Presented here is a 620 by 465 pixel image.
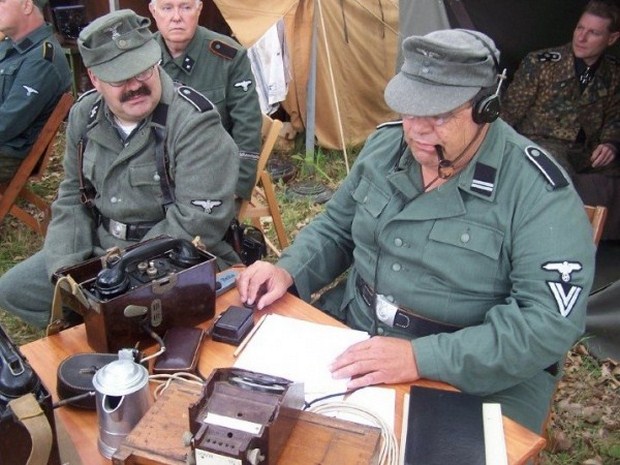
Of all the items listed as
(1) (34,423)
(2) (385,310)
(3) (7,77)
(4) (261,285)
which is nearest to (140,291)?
(4) (261,285)

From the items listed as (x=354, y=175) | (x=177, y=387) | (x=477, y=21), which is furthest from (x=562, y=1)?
(x=177, y=387)

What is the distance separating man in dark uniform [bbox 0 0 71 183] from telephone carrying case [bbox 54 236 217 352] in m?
2.87

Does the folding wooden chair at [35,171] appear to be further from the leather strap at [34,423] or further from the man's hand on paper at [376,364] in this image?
the leather strap at [34,423]

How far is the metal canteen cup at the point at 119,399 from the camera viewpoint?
1.47 m

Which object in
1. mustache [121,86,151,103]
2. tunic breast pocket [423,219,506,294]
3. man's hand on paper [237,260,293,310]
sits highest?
mustache [121,86,151,103]

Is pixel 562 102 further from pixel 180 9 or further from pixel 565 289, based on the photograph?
pixel 565 289

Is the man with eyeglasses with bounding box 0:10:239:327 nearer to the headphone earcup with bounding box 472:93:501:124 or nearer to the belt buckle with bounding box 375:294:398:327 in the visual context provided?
the belt buckle with bounding box 375:294:398:327

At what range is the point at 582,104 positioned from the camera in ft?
15.1

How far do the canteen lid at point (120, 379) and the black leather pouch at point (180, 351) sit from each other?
272 millimetres

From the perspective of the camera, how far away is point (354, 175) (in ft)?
7.79

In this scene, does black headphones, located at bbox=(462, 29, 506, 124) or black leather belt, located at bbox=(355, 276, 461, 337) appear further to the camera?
black leather belt, located at bbox=(355, 276, 461, 337)

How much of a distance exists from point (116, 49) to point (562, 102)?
3.15 metres

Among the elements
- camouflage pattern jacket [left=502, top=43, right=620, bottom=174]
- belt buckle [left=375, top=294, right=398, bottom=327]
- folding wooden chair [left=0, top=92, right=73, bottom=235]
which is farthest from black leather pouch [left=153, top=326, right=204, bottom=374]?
camouflage pattern jacket [left=502, top=43, right=620, bottom=174]

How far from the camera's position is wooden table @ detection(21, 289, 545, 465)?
1.57 metres
